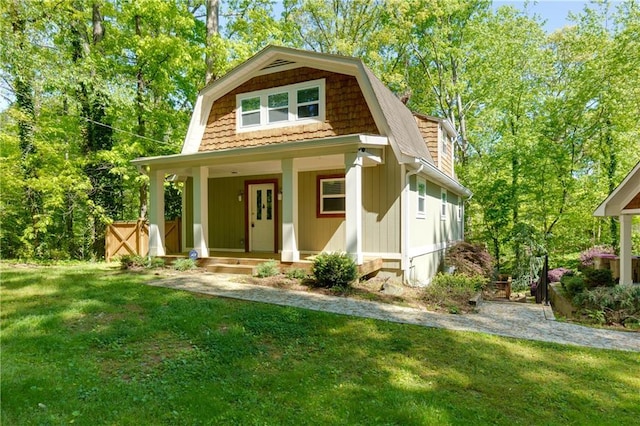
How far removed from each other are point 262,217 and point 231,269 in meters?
2.80

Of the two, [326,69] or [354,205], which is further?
[326,69]

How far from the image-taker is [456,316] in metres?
6.59

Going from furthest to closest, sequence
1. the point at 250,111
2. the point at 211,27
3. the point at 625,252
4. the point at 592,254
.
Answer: the point at 211,27 → the point at 592,254 → the point at 250,111 → the point at 625,252

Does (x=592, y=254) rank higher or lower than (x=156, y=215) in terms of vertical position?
lower

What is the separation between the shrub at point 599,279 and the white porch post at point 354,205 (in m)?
6.15

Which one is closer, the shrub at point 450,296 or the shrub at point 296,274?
the shrub at point 450,296

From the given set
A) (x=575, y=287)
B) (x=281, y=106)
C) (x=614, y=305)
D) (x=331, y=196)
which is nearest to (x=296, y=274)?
(x=331, y=196)

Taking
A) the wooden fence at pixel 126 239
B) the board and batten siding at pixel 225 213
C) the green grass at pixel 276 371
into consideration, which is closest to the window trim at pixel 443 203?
the board and batten siding at pixel 225 213

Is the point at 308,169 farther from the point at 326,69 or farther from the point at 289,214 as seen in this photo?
the point at 326,69

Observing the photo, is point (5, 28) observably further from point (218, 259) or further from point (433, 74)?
point (433, 74)

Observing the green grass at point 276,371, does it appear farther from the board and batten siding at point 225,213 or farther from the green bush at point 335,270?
the board and batten siding at point 225,213

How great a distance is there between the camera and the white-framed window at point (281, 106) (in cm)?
1030

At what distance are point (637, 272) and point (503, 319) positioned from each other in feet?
22.7

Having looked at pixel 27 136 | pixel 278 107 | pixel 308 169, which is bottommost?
pixel 308 169
